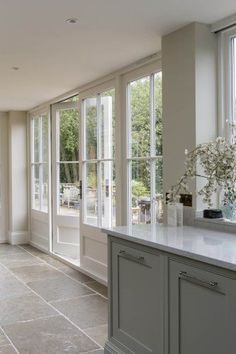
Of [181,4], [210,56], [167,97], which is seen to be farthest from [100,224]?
[181,4]

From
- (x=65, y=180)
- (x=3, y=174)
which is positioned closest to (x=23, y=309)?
(x=65, y=180)

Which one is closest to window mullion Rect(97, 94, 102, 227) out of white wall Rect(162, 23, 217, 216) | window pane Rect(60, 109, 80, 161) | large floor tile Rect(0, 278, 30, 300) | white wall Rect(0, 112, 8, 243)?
window pane Rect(60, 109, 80, 161)

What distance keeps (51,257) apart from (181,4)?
453cm

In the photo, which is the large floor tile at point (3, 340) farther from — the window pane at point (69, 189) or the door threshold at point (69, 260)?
the window pane at point (69, 189)

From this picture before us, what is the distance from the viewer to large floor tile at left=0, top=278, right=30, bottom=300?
4465 mm

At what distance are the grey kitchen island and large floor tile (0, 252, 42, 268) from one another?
321cm

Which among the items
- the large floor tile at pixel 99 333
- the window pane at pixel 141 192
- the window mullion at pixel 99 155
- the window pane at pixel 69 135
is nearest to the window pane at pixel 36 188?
the window pane at pixel 69 135

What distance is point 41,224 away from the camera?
6.93 meters

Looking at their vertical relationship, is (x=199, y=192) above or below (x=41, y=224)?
above

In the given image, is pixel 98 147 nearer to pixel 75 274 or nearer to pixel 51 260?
pixel 75 274

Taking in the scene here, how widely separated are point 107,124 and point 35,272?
2093 mm

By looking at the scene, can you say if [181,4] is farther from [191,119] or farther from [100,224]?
[100,224]

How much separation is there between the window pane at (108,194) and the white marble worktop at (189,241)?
1686 millimetres

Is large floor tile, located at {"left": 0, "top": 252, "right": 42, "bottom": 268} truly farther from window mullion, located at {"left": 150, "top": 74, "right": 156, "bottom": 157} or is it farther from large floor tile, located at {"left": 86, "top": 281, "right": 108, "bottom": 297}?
window mullion, located at {"left": 150, "top": 74, "right": 156, "bottom": 157}
